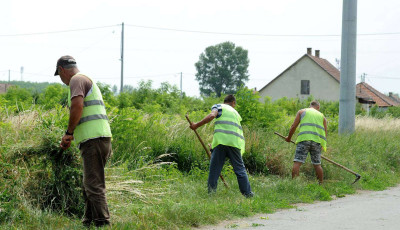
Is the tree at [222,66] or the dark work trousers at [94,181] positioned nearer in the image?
the dark work trousers at [94,181]

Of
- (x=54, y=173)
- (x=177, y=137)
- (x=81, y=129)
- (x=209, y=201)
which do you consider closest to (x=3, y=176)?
(x=54, y=173)

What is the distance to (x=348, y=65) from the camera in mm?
16766

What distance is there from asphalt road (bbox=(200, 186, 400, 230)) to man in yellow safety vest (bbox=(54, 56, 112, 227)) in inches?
62.0

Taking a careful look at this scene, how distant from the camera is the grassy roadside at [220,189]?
6641 millimetres

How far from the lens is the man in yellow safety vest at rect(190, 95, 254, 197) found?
9234mm

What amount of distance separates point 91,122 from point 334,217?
4.08 meters

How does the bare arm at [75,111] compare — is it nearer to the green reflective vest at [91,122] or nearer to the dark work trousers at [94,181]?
the green reflective vest at [91,122]

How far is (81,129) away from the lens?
6.39 meters

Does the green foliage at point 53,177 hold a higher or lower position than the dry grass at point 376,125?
lower

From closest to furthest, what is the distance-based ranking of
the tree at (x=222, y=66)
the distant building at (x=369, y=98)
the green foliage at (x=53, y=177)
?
the green foliage at (x=53, y=177)
the distant building at (x=369, y=98)
the tree at (x=222, y=66)

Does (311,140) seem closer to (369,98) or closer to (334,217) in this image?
(334,217)

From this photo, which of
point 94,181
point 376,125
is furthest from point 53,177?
point 376,125

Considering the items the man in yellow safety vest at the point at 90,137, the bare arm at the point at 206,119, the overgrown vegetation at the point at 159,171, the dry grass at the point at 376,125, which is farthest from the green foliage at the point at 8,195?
the dry grass at the point at 376,125

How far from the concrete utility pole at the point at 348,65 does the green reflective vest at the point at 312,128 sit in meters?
5.64
